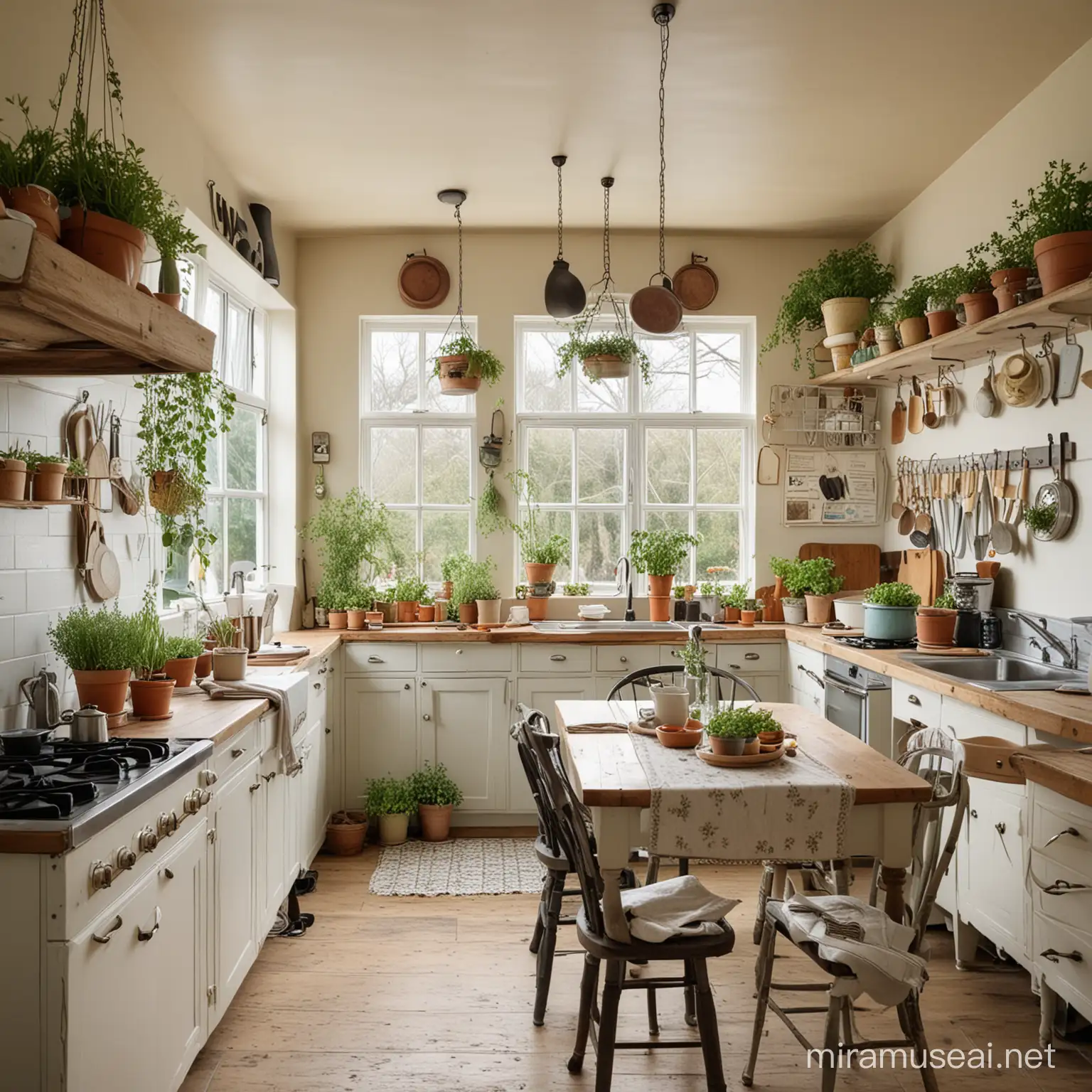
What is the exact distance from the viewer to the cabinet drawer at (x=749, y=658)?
4.87 metres

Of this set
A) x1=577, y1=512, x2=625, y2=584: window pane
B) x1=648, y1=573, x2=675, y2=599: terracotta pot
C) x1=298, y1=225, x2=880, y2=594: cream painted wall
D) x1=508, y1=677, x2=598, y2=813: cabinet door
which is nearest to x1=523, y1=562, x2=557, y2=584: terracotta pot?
x1=298, y1=225, x2=880, y2=594: cream painted wall

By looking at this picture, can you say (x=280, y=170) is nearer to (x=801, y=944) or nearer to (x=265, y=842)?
(x=265, y=842)

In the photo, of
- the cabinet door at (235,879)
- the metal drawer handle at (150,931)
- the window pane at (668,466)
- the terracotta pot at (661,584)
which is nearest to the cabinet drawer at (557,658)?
the terracotta pot at (661,584)

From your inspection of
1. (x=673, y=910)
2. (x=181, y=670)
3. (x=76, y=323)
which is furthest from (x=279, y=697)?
(x=76, y=323)

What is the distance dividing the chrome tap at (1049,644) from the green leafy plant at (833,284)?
75.0 inches

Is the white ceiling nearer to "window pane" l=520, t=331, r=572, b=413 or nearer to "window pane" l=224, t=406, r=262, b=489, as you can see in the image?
"window pane" l=520, t=331, r=572, b=413

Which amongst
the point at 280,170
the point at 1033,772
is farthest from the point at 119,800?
the point at 280,170

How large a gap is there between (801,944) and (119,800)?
5.19 ft

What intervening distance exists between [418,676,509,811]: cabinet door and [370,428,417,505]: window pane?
1.19 m

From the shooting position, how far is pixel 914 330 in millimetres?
4145

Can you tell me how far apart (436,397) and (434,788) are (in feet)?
7.09

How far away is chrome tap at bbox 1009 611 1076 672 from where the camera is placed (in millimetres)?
3477

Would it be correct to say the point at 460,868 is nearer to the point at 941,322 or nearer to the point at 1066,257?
the point at 941,322

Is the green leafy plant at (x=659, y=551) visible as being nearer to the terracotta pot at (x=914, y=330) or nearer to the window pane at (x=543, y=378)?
the window pane at (x=543, y=378)
